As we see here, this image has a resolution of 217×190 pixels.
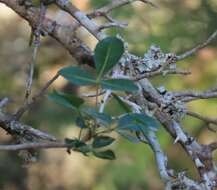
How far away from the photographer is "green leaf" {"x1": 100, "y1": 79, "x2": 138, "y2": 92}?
32.3 inches

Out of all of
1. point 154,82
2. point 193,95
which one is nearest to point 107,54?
point 193,95

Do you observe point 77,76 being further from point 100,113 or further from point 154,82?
point 154,82

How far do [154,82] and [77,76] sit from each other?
1.32m

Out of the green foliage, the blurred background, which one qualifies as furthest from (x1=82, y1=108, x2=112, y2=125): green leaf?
the blurred background

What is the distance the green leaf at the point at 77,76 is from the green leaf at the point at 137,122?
6cm

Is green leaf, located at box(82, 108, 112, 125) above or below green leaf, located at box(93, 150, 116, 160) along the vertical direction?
above

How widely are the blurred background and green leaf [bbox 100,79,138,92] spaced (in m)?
1.10

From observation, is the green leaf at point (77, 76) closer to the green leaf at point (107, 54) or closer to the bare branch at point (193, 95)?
the green leaf at point (107, 54)

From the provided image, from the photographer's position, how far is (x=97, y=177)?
282cm

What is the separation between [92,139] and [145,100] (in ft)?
0.62

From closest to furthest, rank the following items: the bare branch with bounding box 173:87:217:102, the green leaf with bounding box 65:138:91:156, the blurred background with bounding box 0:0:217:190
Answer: the green leaf with bounding box 65:138:91:156, the bare branch with bounding box 173:87:217:102, the blurred background with bounding box 0:0:217:190

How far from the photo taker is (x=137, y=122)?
32.9 inches

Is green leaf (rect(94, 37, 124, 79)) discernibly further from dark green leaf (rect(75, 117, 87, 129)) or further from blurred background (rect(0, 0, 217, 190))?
blurred background (rect(0, 0, 217, 190))

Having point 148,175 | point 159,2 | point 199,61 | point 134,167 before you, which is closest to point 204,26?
point 199,61
